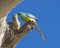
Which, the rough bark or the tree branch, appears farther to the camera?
the tree branch

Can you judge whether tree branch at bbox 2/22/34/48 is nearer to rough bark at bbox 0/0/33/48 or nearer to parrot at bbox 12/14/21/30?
rough bark at bbox 0/0/33/48

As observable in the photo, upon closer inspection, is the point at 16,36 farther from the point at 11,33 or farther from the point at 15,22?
the point at 15,22

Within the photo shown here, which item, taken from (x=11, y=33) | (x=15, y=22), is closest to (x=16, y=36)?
(x=11, y=33)

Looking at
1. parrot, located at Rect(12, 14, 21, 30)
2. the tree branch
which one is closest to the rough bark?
the tree branch

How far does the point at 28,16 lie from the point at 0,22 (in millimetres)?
723

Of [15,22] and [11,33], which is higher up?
[15,22]

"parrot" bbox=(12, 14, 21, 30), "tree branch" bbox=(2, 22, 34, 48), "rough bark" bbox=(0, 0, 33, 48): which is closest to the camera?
"rough bark" bbox=(0, 0, 33, 48)

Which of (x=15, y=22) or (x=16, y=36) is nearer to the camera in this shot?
(x=16, y=36)

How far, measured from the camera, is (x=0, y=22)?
379 centimetres

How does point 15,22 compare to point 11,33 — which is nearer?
point 11,33

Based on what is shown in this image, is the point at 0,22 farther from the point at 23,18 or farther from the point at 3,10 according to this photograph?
the point at 23,18

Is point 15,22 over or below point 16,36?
over

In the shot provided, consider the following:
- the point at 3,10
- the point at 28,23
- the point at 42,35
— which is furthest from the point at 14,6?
the point at 42,35

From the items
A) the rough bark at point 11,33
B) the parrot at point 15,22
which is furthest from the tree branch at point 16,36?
the parrot at point 15,22
